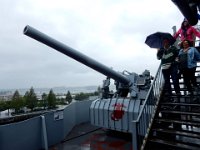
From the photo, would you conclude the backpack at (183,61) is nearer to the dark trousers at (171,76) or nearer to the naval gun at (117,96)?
the dark trousers at (171,76)

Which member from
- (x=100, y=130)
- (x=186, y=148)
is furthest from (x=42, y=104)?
(x=186, y=148)

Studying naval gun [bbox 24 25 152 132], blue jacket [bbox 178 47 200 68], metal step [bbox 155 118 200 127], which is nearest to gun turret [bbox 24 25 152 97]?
naval gun [bbox 24 25 152 132]

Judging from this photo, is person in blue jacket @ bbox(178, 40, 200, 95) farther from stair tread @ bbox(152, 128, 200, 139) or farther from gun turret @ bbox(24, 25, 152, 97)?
gun turret @ bbox(24, 25, 152, 97)

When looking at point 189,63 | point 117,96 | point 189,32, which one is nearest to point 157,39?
point 189,32

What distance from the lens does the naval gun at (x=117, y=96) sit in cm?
990

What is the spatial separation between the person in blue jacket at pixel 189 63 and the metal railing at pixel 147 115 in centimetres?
83

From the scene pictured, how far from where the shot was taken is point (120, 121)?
1110cm

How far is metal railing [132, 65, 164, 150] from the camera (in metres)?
5.39

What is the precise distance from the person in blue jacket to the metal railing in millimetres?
826

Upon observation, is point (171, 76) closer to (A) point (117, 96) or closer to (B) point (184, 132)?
(B) point (184, 132)

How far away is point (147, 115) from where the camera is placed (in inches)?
233

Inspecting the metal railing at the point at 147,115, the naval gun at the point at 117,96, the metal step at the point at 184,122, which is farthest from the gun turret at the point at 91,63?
the metal step at the point at 184,122

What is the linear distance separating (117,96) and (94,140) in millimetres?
3018

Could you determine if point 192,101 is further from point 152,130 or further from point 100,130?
point 100,130
